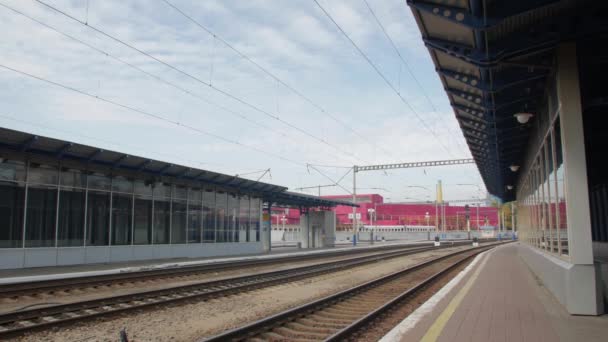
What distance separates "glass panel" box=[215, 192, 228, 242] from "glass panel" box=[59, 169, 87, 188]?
999cm

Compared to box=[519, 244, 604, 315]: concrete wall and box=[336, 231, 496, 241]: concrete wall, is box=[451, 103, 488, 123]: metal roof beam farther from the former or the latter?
box=[336, 231, 496, 241]: concrete wall

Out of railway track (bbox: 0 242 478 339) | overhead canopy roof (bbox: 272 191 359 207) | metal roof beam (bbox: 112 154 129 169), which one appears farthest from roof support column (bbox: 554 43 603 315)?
overhead canopy roof (bbox: 272 191 359 207)

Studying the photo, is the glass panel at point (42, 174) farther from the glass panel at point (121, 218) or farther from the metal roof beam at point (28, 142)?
the glass panel at point (121, 218)

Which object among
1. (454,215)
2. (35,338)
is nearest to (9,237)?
(35,338)

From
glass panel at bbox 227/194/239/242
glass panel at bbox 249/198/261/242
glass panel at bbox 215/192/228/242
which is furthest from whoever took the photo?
glass panel at bbox 249/198/261/242

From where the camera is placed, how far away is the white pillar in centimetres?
852

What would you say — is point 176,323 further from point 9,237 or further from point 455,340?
point 9,237

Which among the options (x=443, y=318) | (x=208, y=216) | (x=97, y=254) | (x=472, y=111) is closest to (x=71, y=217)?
(x=97, y=254)

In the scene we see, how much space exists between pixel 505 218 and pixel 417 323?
120 meters

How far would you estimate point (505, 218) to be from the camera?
388ft

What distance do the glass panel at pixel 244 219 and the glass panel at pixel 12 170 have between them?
616 inches

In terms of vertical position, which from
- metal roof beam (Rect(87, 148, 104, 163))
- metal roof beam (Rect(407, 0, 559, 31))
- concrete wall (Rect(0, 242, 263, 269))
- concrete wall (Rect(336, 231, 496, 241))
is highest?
metal roof beam (Rect(407, 0, 559, 31))

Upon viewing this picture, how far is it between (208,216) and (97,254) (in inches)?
336

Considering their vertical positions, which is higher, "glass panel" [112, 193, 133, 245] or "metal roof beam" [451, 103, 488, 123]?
"metal roof beam" [451, 103, 488, 123]
